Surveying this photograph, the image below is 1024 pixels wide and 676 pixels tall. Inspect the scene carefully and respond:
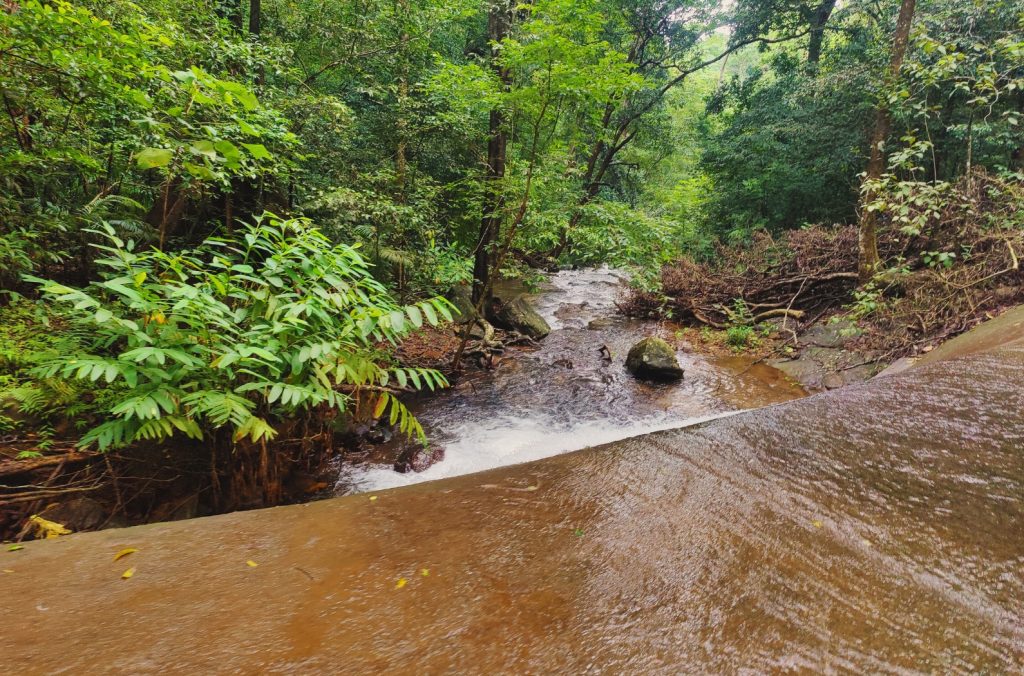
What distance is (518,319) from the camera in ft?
31.8

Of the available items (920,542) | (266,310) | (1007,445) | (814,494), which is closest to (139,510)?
(266,310)

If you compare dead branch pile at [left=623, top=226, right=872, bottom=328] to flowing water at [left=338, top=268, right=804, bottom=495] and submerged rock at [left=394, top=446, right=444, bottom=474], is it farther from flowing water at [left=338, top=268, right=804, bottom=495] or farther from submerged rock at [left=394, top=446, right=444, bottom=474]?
submerged rock at [left=394, top=446, right=444, bottom=474]

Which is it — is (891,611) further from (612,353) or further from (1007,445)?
(612,353)

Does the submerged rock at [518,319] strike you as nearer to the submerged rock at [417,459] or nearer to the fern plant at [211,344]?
the submerged rock at [417,459]

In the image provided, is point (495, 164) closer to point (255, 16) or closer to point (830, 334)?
point (255, 16)

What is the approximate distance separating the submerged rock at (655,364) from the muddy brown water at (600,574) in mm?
4898

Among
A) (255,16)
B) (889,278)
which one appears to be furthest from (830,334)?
(255,16)

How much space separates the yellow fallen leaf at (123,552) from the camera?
1.73 meters

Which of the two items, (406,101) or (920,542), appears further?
(406,101)

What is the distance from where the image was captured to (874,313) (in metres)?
7.20

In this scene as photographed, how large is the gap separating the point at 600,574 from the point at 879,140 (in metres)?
8.96

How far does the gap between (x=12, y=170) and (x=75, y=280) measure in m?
1.46

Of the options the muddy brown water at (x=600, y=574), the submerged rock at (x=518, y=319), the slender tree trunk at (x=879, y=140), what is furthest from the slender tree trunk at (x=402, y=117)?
the slender tree trunk at (x=879, y=140)

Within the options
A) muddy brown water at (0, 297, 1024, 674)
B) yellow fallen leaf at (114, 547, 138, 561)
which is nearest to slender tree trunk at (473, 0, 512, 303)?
muddy brown water at (0, 297, 1024, 674)
